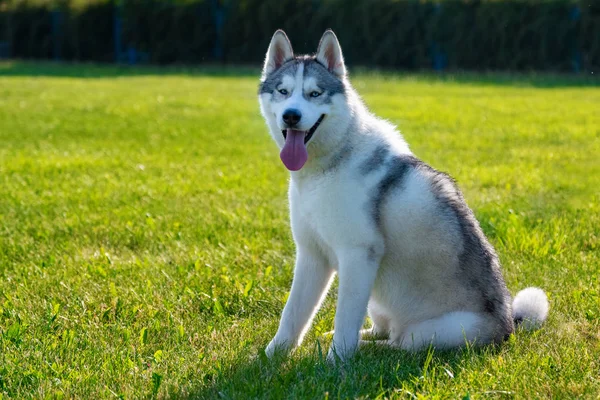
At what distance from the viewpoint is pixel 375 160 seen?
360 cm

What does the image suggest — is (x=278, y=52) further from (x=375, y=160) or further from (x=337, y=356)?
(x=337, y=356)

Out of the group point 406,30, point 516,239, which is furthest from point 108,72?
point 516,239

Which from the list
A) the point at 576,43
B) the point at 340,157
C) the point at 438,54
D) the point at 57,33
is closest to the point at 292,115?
the point at 340,157

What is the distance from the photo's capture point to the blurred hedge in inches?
888

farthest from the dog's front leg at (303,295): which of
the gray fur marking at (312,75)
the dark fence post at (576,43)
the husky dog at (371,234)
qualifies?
the dark fence post at (576,43)

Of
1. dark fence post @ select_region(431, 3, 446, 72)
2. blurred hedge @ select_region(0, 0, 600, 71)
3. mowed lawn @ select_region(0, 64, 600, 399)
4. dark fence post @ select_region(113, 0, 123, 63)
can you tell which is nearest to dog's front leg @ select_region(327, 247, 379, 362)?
mowed lawn @ select_region(0, 64, 600, 399)

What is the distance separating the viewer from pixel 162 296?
4.36 meters

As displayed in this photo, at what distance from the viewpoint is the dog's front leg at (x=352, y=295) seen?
3467 millimetres

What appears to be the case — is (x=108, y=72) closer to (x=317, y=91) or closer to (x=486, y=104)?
(x=486, y=104)

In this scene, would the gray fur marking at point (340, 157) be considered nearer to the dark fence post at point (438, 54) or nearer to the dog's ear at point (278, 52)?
the dog's ear at point (278, 52)

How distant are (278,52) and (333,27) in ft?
71.1

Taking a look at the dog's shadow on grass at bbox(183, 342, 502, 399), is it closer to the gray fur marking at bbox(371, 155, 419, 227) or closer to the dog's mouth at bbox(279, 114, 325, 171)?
the gray fur marking at bbox(371, 155, 419, 227)

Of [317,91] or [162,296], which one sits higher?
[317,91]

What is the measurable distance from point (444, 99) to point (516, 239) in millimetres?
10468
